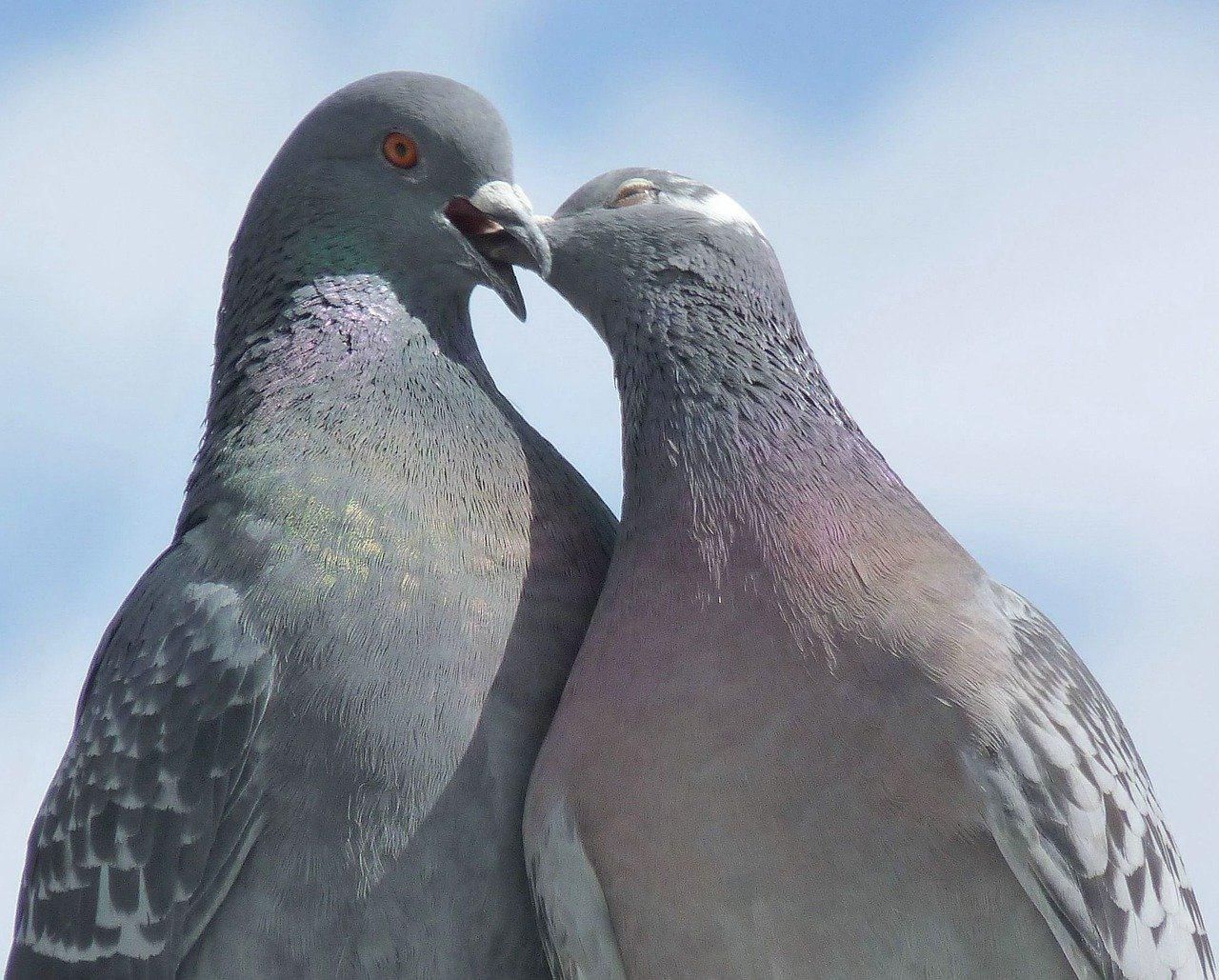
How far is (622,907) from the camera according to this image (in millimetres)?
3434

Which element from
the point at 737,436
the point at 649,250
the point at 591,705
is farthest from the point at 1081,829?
the point at 649,250

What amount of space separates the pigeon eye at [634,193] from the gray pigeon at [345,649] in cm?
27

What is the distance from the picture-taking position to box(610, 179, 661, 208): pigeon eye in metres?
4.23

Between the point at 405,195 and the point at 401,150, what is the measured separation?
13 centimetres

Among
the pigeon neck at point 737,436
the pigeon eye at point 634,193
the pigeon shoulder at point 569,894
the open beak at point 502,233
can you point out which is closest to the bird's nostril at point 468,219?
the open beak at point 502,233

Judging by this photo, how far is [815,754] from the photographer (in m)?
3.28

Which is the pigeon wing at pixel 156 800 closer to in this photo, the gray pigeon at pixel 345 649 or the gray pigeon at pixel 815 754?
the gray pigeon at pixel 345 649

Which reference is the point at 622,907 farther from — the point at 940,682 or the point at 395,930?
the point at 940,682

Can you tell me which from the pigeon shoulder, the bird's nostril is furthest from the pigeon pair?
the bird's nostril

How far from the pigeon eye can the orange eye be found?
1.88 ft

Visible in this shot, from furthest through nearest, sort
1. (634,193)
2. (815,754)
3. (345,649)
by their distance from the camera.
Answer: (634,193)
(345,649)
(815,754)

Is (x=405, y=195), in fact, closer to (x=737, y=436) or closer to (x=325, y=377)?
(x=325, y=377)

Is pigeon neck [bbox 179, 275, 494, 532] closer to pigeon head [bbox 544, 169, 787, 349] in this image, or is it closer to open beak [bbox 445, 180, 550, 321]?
open beak [bbox 445, 180, 550, 321]

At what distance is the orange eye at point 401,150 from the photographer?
14.0 ft
